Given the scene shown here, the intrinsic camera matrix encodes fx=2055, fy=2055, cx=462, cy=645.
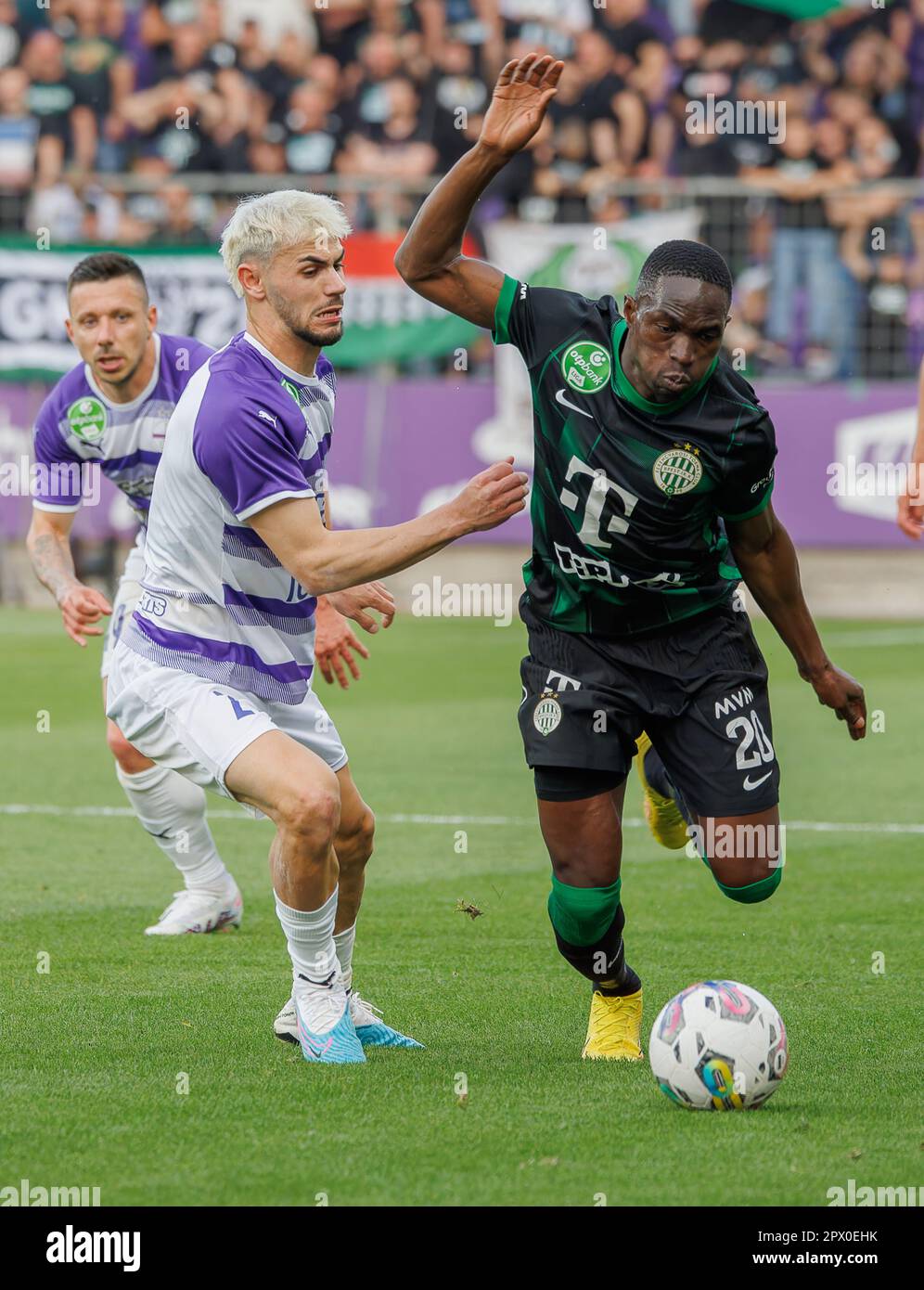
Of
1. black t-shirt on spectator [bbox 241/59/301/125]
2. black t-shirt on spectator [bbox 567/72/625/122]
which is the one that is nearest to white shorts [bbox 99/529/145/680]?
black t-shirt on spectator [bbox 567/72/625/122]

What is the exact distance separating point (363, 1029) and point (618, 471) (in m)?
1.80

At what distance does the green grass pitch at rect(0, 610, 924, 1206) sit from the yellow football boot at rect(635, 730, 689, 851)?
42 cm

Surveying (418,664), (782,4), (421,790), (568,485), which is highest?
(782,4)

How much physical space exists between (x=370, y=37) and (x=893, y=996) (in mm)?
17596

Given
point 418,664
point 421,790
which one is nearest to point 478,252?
point 418,664

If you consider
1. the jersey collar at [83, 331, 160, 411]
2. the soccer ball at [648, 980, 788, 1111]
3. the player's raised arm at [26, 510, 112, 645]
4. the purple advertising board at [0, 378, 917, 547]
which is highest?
the jersey collar at [83, 331, 160, 411]

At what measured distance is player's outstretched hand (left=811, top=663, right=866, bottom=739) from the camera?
239 inches

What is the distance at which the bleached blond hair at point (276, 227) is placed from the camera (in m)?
5.69

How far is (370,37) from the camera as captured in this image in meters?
22.3

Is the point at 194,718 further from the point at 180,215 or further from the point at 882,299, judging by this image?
the point at 180,215

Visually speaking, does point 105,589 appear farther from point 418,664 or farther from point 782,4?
point 782,4

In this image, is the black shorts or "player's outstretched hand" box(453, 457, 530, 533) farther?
the black shorts

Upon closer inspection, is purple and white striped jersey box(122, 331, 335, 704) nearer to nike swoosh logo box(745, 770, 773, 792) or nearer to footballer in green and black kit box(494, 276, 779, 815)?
footballer in green and black kit box(494, 276, 779, 815)

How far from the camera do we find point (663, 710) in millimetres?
5898
